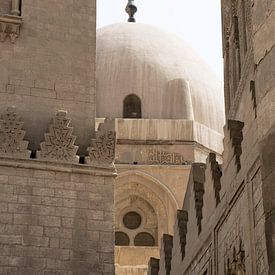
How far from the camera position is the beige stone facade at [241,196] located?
4.80m

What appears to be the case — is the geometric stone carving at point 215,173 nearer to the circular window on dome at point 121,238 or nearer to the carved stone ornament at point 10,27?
the carved stone ornament at point 10,27

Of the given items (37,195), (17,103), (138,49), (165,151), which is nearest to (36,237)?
(37,195)

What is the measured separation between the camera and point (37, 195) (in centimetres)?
1140

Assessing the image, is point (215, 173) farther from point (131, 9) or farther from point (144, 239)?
point (131, 9)

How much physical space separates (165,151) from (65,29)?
1280cm

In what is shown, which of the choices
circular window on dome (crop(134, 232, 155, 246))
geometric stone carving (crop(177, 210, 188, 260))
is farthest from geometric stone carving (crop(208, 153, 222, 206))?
circular window on dome (crop(134, 232, 155, 246))

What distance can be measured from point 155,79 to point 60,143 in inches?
657

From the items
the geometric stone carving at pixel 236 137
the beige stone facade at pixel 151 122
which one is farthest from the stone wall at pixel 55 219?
the beige stone facade at pixel 151 122

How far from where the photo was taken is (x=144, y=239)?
24734mm

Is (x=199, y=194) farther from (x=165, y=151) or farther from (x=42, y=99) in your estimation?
(x=165, y=151)

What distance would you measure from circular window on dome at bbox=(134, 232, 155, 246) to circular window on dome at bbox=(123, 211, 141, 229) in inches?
17.0

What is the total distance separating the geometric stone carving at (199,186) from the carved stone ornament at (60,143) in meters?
1.69

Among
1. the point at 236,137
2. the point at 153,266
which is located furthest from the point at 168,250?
the point at 236,137

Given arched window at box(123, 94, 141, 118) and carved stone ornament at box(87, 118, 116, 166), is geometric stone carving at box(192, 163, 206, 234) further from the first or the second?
arched window at box(123, 94, 141, 118)
